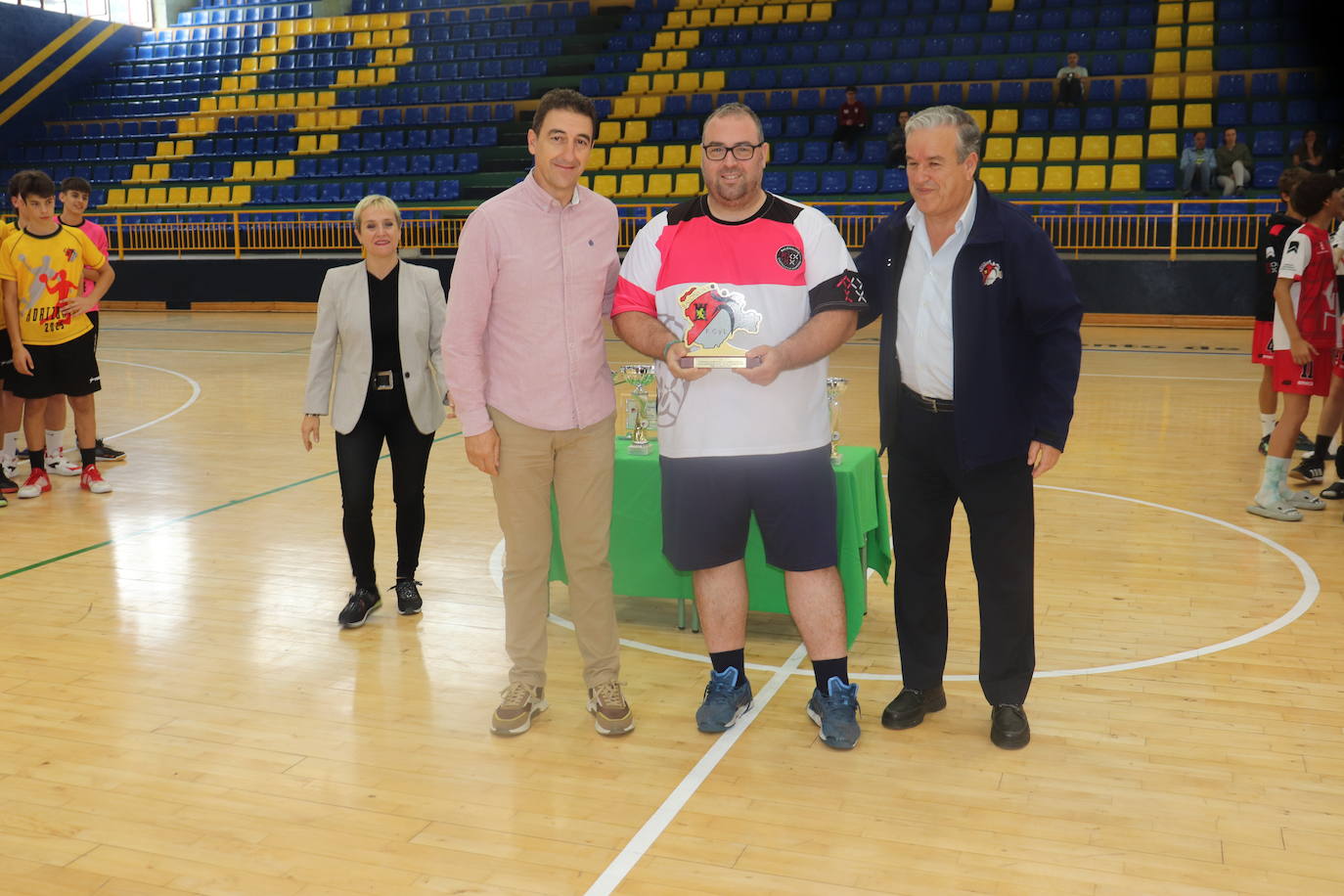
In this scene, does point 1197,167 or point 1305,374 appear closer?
point 1305,374

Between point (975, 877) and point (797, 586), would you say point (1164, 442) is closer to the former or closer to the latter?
point (797, 586)

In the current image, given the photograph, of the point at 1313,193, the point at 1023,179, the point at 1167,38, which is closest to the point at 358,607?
the point at 1313,193

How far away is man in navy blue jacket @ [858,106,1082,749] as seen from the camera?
2.90 m

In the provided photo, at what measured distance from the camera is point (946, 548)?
3.30 metres

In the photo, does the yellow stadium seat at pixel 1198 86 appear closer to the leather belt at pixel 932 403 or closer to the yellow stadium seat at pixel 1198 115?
the yellow stadium seat at pixel 1198 115

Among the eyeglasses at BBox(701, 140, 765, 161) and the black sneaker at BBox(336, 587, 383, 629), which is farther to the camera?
the black sneaker at BBox(336, 587, 383, 629)

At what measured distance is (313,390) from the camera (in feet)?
13.4

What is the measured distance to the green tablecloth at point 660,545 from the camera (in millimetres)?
3803

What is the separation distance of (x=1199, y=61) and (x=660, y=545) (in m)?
14.9

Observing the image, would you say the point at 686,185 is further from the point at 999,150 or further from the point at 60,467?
the point at 60,467

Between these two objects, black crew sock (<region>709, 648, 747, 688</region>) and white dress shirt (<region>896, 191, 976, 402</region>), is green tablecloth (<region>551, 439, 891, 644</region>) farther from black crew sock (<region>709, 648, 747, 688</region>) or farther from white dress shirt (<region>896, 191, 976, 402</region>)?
white dress shirt (<region>896, 191, 976, 402</region>)

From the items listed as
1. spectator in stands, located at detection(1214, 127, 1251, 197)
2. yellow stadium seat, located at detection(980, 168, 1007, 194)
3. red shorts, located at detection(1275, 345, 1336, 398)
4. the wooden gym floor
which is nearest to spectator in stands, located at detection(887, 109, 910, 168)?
yellow stadium seat, located at detection(980, 168, 1007, 194)

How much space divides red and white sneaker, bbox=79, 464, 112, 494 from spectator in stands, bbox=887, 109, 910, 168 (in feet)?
34.9

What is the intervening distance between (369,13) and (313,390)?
22.1 metres
